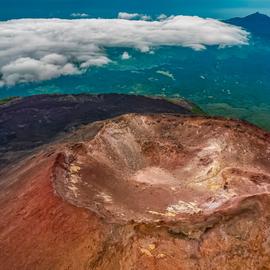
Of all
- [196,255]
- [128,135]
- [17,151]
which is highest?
[196,255]

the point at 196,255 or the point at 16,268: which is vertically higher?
the point at 196,255

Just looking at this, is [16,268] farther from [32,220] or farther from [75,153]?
[75,153]

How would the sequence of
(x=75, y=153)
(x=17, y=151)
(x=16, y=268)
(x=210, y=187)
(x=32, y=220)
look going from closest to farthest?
(x=16, y=268), (x=32, y=220), (x=210, y=187), (x=75, y=153), (x=17, y=151)

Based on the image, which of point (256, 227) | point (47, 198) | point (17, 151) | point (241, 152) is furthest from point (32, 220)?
point (17, 151)

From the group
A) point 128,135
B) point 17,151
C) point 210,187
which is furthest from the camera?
point 17,151

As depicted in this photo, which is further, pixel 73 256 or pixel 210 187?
pixel 210 187
